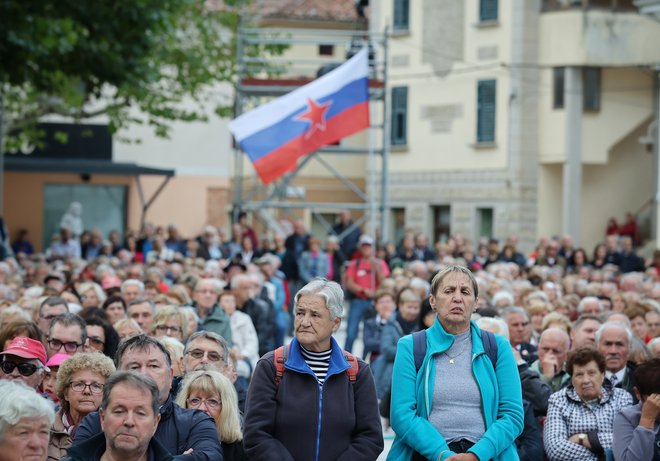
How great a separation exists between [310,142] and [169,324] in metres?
12.0

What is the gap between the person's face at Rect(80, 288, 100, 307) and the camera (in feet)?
49.3

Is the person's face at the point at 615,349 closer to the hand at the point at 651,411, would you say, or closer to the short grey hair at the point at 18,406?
the hand at the point at 651,411

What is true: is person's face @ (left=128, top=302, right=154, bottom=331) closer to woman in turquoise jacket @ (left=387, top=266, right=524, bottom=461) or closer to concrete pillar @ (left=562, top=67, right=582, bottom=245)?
woman in turquoise jacket @ (left=387, top=266, right=524, bottom=461)

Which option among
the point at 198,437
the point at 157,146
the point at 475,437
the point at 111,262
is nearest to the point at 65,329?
the point at 198,437

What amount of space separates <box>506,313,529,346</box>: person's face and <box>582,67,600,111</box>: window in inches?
1050

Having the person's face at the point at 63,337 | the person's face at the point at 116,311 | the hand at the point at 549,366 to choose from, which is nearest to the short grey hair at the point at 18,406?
the person's face at the point at 63,337

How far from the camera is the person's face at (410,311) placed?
15156mm

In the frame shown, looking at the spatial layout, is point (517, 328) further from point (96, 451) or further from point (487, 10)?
point (487, 10)

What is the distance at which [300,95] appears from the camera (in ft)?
75.5

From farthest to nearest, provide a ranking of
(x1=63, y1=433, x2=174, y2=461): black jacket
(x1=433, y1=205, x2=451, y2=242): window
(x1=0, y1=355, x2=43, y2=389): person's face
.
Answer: (x1=433, y1=205, x2=451, y2=242): window
(x1=0, y1=355, x2=43, y2=389): person's face
(x1=63, y1=433, x2=174, y2=461): black jacket

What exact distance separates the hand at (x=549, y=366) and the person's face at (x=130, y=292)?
240 inches

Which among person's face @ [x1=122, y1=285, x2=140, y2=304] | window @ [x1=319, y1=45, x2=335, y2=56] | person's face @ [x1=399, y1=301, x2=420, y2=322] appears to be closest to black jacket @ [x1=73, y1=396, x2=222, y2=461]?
person's face @ [x1=399, y1=301, x2=420, y2=322]

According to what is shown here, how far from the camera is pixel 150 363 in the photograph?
24.8ft

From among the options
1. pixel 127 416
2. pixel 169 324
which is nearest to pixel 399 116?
pixel 169 324
